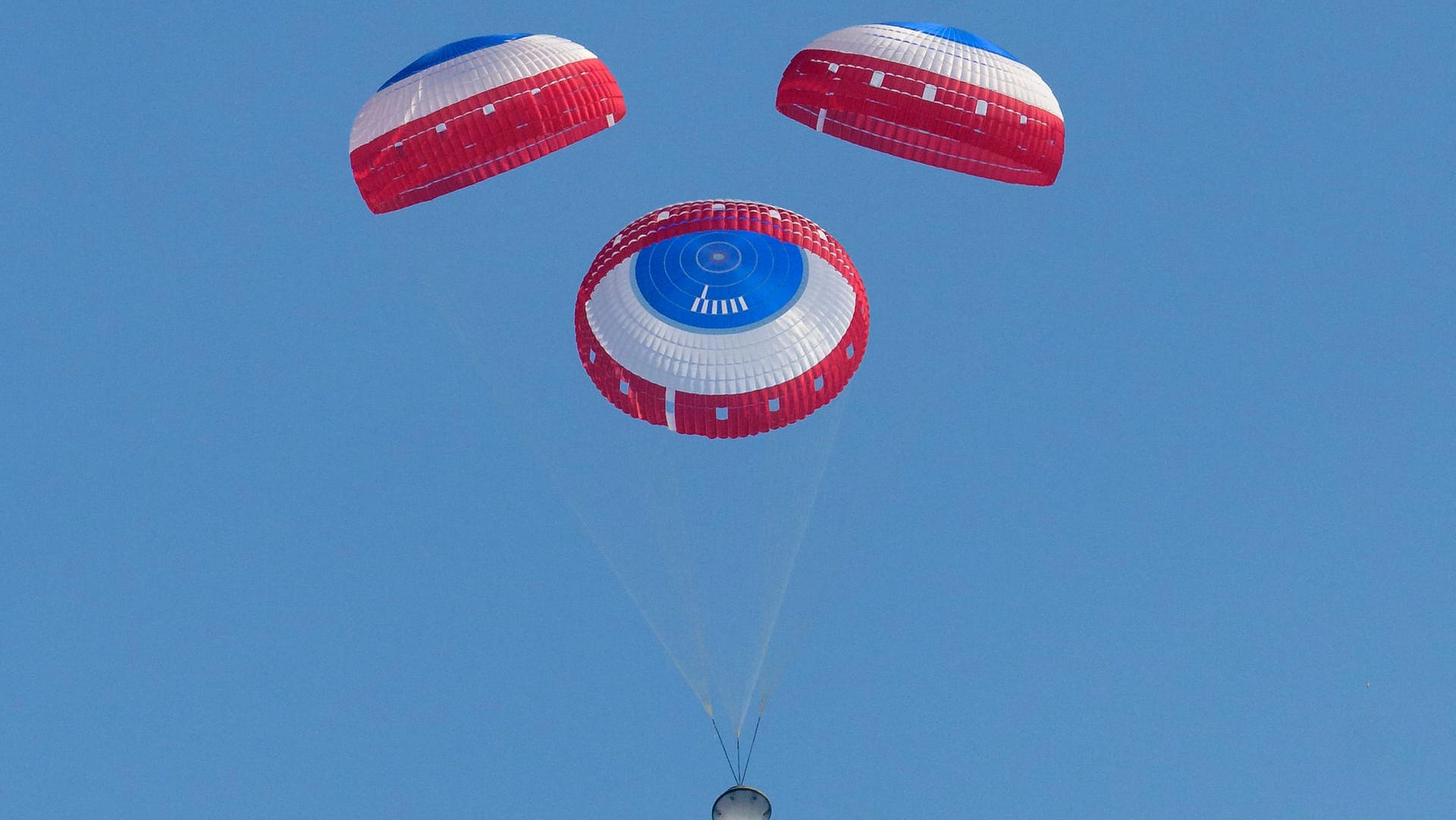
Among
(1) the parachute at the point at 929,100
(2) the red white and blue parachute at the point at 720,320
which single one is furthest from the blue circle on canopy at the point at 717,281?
(1) the parachute at the point at 929,100

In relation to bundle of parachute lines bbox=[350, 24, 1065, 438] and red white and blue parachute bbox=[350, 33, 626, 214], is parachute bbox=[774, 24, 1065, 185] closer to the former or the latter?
bundle of parachute lines bbox=[350, 24, 1065, 438]

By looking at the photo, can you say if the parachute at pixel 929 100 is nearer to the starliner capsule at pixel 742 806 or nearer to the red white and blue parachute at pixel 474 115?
the red white and blue parachute at pixel 474 115

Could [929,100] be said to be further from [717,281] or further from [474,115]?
[474,115]

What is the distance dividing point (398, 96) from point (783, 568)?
1042cm

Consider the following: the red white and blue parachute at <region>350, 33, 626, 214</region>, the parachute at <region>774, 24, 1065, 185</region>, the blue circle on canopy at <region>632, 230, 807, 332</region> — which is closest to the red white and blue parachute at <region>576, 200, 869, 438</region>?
the blue circle on canopy at <region>632, 230, 807, 332</region>

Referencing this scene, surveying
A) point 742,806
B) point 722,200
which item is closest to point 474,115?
point 722,200

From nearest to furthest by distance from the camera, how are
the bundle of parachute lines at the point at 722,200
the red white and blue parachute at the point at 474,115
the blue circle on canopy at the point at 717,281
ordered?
1. the red white and blue parachute at the point at 474,115
2. the bundle of parachute lines at the point at 722,200
3. the blue circle on canopy at the point at 717,281

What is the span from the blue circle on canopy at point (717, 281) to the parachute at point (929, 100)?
234 centimetres

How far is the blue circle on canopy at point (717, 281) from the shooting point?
34.9m

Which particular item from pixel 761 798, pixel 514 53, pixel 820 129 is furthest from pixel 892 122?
pixel 761 798

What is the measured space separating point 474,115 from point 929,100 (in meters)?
7.18

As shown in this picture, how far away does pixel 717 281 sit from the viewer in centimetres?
3488

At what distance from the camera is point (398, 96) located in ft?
114

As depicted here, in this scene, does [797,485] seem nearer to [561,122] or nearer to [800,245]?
[800,245]
